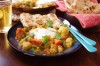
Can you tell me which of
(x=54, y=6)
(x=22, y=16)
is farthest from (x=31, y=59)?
(x=54, y=6)

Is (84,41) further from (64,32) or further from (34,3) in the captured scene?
(34,3)

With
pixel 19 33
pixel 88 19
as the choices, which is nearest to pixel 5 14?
pixel 19 33

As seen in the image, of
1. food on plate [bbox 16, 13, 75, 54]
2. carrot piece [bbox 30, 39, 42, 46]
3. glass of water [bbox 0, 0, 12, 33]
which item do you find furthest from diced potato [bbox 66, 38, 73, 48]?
glass of water [bbox 0, 0, 12, 33]

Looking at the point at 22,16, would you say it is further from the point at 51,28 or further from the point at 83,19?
the point at 83,19

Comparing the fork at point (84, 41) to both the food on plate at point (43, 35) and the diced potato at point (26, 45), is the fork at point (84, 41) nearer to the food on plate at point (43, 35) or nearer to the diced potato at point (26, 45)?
the food on plate at point (43, 35)

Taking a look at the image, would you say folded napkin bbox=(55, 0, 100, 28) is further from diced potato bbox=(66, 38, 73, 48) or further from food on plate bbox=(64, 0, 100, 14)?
diced potato bbox=(66, 38, 73, 48)

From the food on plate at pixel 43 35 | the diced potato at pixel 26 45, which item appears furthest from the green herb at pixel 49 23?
the diced potato at pixel 26 45
